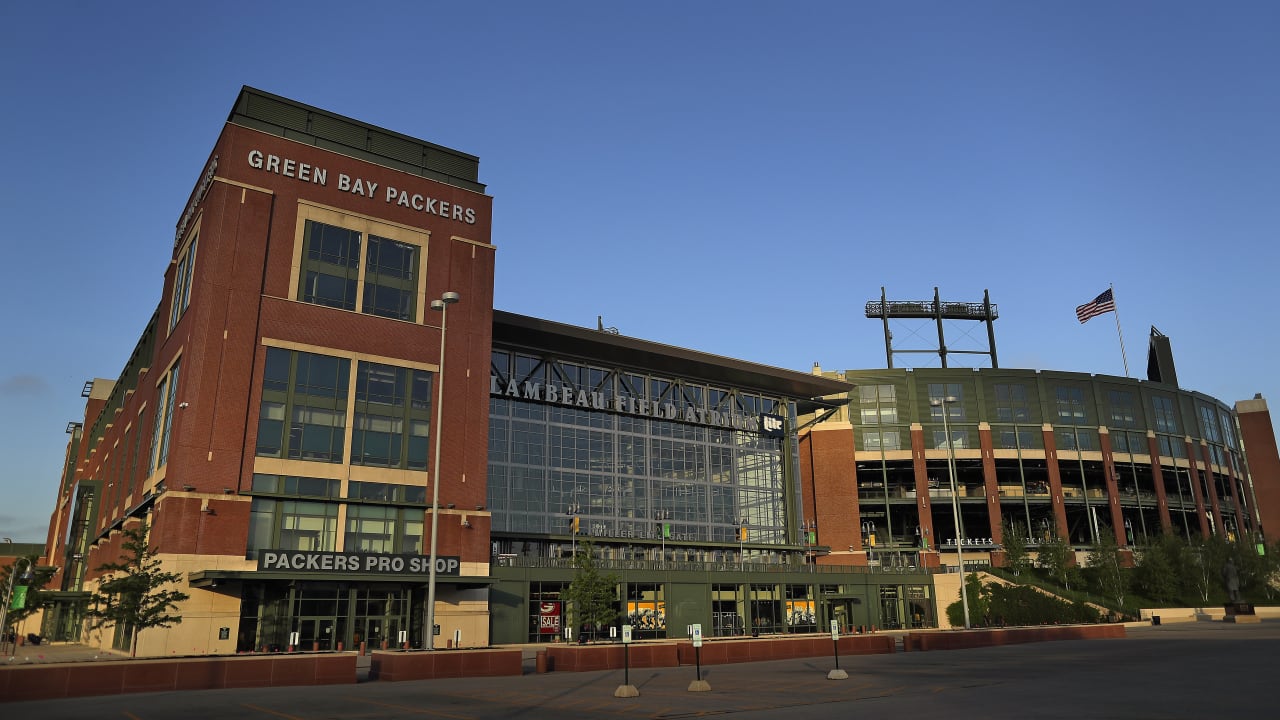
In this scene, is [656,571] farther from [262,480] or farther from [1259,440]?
[1259,440]

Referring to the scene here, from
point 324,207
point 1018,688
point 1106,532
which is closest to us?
point 1018,688

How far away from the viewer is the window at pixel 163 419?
172ft

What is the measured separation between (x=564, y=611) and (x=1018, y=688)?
42.7m

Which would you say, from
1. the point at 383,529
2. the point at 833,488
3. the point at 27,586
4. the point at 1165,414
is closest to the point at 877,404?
the point at 833,488

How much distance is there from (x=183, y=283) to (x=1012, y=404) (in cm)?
8601

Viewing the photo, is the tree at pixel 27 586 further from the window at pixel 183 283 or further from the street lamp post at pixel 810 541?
the street lamp post at pixel 810 541

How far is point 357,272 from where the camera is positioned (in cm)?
5459

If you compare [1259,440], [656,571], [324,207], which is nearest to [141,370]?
[324,207]

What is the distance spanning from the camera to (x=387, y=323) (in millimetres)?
54500

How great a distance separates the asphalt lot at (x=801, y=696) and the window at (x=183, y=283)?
36.7 metres

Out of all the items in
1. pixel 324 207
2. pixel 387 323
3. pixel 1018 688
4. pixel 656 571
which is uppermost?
pixel 324 207

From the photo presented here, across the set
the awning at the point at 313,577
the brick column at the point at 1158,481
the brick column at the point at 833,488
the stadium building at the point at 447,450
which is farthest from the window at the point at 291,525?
the brick column at the point at 1158,481

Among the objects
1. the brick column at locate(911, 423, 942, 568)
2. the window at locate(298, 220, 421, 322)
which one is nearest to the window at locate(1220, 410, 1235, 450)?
the brick column at locate(911, 423, 942, 568)

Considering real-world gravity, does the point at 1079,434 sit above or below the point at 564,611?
above
